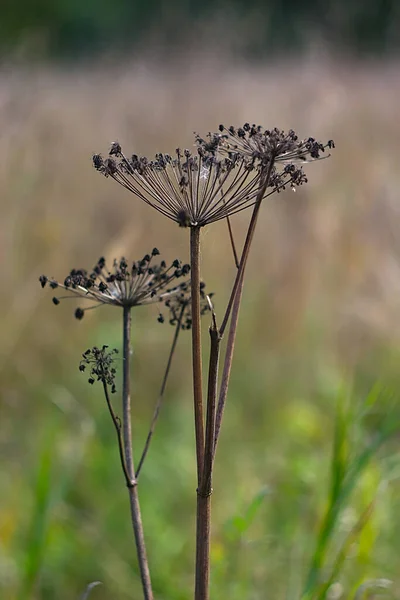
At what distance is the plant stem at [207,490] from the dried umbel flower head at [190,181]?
18cm

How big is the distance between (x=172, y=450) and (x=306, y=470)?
77 centimetres

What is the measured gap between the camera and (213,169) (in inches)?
40.9

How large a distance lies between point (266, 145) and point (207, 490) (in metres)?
0.48

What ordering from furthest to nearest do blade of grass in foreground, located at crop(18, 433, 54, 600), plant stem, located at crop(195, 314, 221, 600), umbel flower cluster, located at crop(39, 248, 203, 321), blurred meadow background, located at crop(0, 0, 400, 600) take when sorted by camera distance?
blurred meadow background, located at crop(0, 0, 400, 600) → blade of grass in foreground, located at crop(18, 433, 54, 600) → umbel flower cluster, located at crop(39, 248, 203, 321) → plant stem, located at crop(195, 314, 221, 600)

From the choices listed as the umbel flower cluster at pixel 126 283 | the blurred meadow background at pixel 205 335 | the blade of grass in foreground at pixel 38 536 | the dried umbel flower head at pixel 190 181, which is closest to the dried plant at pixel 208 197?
the dried umbel flower head at pixel 190 181

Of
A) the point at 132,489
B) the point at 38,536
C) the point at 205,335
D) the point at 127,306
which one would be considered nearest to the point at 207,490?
the point at 132,489

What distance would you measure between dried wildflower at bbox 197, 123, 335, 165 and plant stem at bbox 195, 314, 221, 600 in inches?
9.8

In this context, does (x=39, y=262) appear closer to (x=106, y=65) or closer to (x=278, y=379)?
(x=278, y=379)

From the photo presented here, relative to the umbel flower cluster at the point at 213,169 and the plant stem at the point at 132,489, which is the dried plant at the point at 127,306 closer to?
the plant stem at the point at 132,489

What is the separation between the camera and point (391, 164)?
4.31m

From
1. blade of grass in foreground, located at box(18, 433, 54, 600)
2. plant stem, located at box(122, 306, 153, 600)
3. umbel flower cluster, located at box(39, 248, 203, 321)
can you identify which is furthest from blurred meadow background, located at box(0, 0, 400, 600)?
umbel flower cluster, located at box(39, 248, 203, 321)

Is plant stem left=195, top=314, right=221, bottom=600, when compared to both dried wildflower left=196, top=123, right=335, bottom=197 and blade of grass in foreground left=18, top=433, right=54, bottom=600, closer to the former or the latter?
dried wildflower left=196, top=123, right=335, bottom=197

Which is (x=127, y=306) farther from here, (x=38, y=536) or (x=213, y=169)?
(x=38, y=536)

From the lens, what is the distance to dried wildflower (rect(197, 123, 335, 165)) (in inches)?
37.3
